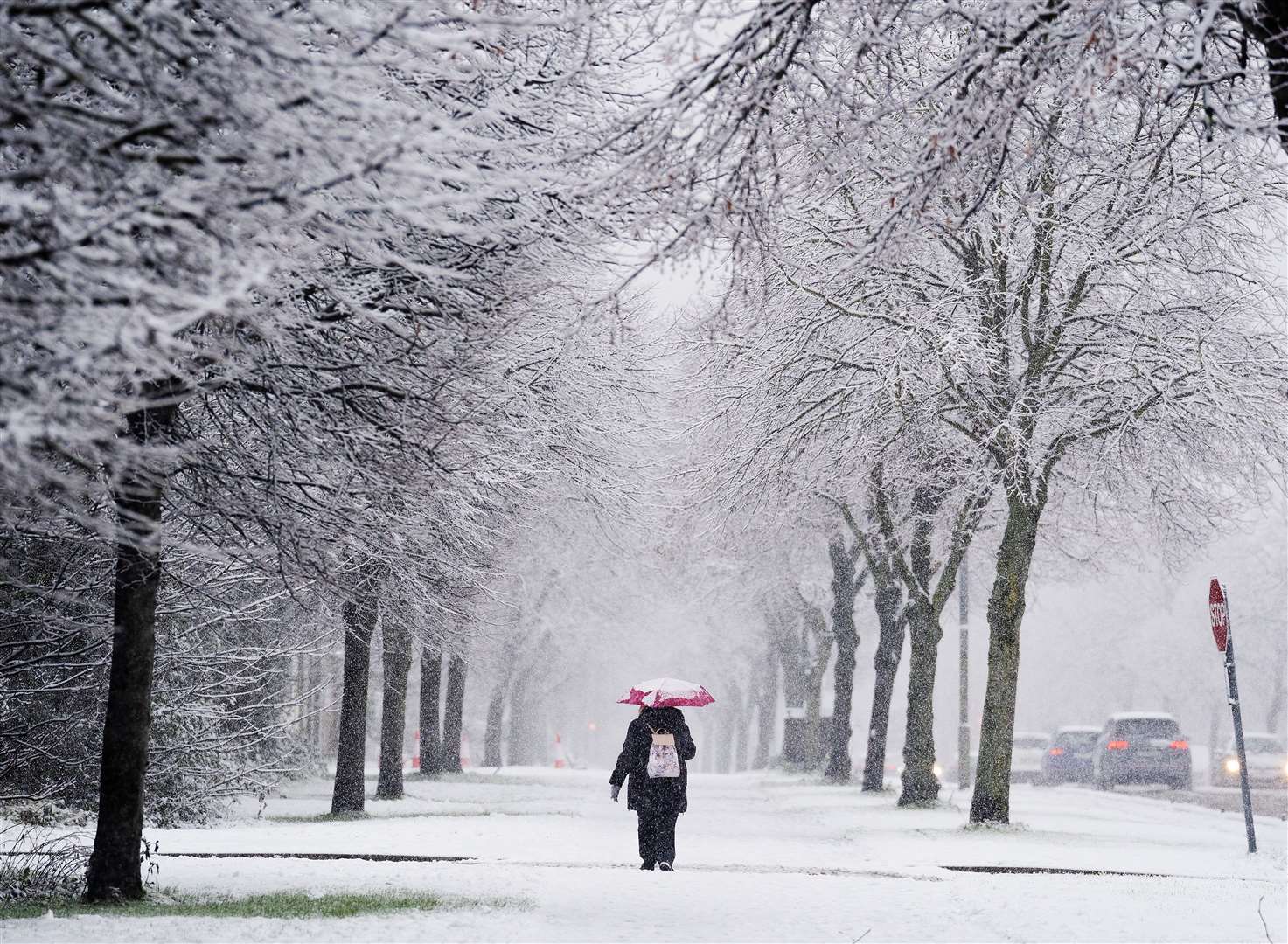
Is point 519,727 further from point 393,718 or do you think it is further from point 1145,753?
point 393,718

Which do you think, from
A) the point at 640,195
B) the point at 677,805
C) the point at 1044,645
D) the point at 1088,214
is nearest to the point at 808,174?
the point at 640,195

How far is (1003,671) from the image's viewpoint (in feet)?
58.3

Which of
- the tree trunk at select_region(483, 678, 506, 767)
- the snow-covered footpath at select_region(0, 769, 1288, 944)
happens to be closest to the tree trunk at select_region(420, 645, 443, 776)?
the snow-covered footpath at select_region(0, 769, 1288, 944)

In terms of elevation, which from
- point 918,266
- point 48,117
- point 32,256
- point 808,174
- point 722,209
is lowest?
point 32,256

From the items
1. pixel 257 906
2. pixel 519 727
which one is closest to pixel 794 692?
pixel 519 727

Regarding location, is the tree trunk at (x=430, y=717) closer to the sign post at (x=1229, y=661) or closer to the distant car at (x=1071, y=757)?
the sign post at (x=1229, y=661)

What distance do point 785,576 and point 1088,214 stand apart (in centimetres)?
2049

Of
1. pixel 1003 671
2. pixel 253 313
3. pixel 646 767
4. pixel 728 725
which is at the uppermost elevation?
pixel 253 313

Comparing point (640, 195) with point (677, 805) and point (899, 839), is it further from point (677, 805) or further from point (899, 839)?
point (899, 839)

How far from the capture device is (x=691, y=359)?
2295 centimetres

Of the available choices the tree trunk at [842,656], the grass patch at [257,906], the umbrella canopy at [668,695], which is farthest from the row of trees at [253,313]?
the tree trunk at [842,656]

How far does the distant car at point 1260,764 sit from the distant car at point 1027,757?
4777mm

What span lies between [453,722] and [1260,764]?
65.8 feet

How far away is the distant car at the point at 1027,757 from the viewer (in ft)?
144
